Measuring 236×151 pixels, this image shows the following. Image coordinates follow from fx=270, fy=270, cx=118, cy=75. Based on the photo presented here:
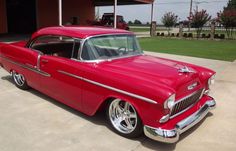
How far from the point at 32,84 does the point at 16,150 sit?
2.09 m

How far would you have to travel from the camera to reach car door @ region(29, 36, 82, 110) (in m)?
4.17

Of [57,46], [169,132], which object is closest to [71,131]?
[169,132]

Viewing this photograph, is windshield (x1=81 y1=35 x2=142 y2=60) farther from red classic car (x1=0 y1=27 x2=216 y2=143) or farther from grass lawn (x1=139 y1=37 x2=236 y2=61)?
grass lawn (x1=139 y1=37 x2=236 y2=61)

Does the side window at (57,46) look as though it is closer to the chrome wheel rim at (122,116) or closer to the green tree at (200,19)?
the chrome wheel rim at (122,116)

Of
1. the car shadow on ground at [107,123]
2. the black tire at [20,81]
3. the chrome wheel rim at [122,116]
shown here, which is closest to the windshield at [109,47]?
the chrome wheel rim at [122,116]

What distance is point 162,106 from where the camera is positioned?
3.19 meters

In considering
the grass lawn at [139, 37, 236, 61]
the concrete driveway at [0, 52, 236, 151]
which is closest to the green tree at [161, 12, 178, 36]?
the grass lawn at [139, 37, 236, 61]

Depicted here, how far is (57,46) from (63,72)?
3.35 feet

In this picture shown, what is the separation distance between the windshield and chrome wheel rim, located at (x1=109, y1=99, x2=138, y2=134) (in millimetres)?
811

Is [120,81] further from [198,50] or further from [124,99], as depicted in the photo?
[198,50]

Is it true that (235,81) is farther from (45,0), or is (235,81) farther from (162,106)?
(45,0)

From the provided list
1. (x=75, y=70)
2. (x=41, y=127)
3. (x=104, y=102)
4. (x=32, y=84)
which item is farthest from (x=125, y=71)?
(x=32, y=84)

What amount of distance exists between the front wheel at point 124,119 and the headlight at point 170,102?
47 centimetres

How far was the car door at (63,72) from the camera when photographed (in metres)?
4.17
